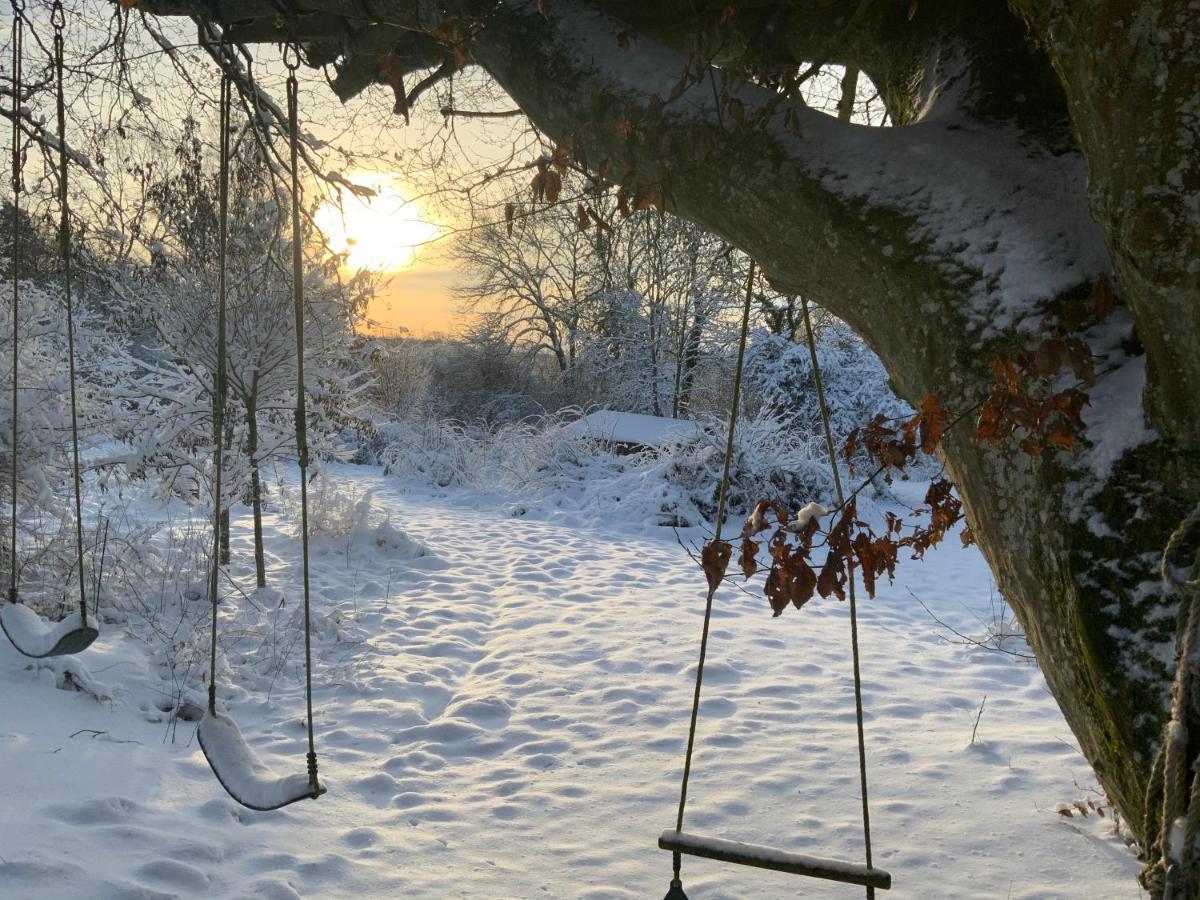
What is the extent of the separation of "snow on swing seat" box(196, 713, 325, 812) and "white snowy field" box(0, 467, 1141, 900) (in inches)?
23.2

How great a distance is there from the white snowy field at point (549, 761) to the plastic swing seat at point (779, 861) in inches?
48.6

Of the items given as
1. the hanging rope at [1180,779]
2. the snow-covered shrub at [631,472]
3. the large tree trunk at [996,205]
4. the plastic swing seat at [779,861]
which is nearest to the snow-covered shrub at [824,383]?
the snow-covered shrub at [631,472]

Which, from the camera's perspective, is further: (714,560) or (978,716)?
(978,716)

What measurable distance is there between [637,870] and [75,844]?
1808 mm

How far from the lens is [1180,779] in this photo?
47.4 inches

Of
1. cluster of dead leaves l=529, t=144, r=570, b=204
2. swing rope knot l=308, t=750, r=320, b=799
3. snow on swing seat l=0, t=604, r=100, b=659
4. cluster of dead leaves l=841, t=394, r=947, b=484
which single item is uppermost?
cluster of dead leaves l=529, t=144, r=570, b=204

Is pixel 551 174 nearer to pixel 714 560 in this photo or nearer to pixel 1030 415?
pixel 714 560

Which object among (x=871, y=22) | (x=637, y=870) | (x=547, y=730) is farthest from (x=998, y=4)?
(x=547, y=730)

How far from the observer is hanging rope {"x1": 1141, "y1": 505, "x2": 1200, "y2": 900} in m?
1.16

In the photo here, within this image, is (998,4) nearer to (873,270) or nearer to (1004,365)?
(873,270)

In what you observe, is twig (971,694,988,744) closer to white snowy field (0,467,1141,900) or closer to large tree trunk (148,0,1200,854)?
white snowy field (0,467,1141,900)

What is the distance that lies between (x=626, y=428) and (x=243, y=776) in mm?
10793

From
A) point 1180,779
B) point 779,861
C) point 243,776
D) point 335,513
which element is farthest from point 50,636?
point 335,513

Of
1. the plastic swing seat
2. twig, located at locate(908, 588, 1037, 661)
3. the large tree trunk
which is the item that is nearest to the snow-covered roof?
twig, located at locate(908, 588, 1037, 661)
